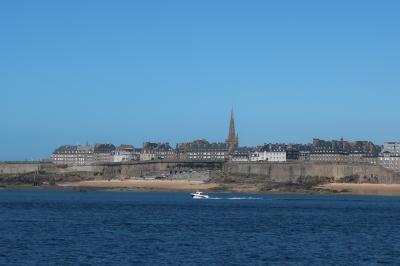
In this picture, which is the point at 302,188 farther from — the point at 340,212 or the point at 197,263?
the point at 197,263

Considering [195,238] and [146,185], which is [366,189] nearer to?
[146,185]

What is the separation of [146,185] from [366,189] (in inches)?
1531

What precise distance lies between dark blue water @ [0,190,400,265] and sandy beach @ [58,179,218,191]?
244ft

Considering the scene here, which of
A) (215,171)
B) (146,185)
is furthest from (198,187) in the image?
(215,171)

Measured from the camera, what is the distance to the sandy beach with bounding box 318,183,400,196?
149250 mm

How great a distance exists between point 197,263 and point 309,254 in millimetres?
7151

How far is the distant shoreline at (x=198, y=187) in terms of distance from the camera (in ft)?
492

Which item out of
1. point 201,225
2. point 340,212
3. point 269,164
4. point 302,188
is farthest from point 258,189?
point 201,225

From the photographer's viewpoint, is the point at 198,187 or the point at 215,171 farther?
the point at 215,171

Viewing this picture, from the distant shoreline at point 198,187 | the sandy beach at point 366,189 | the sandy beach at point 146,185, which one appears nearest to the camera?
the sandy beach at point 366,189

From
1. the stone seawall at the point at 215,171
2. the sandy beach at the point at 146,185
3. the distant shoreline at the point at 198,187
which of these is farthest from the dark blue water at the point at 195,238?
the stone seawall at the point at 215,171

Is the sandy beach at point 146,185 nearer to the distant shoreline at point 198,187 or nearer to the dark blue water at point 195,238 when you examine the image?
the distant shoreline at point 198,187

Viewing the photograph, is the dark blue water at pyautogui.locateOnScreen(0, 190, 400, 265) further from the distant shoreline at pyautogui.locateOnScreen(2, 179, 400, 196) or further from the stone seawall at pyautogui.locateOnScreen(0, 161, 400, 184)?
the stone seawall at pyautogui.locateOnScreen(0, 161, 400, 184)

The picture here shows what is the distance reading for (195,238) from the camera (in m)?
55.0
